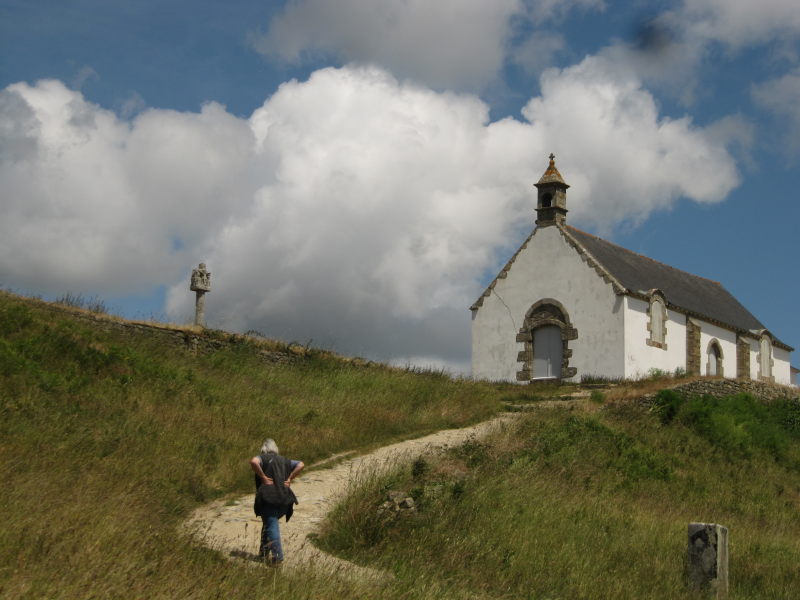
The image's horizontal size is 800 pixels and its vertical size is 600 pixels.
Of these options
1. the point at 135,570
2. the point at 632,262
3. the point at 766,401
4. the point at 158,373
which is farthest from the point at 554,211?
the point at 135,570

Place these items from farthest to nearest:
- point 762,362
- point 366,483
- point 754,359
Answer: point 762,362
point 754,359
point 366,483

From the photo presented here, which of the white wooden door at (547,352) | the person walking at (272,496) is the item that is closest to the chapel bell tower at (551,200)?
the white wooden door at (547,352)

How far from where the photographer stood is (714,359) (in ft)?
112

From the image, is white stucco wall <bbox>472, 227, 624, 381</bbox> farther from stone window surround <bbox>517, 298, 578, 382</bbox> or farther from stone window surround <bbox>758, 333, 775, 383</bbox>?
stone window surround <bbox>758, 333, 775, 383</bbox>

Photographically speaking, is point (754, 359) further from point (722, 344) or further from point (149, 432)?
point (149, 432)

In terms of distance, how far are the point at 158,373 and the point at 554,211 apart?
59.9ft

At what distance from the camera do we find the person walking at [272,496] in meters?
8.99

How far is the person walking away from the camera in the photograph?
29.5ft

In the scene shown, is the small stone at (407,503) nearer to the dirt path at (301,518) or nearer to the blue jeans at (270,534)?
the dirt path at (301,518)

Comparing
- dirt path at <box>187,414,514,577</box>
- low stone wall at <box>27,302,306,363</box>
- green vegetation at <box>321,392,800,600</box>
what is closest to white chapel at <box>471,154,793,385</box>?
green vegetation at <box>321,392,800,600</box>

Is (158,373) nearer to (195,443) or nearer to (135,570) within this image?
(195,443)

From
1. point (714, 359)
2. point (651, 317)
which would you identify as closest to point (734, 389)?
point (651, 317)

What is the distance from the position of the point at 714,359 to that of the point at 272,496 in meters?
28.6

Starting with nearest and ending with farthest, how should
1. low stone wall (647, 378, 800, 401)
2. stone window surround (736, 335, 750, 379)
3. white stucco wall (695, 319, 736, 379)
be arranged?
low stone wall (647, 378, 800, 401), white stucco wall (695, 319, 736, 379), stone window surround (736, 335, 750, 379)
